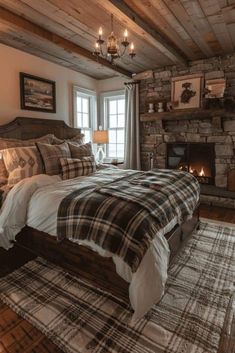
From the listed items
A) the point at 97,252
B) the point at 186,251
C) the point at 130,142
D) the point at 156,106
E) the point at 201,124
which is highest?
the point at 156,106

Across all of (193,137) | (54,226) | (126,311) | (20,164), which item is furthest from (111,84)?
(126,311)

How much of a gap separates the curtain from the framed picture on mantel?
798 millimetres

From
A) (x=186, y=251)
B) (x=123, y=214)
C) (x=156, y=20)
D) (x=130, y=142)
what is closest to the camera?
Result: (x=123, y=214)

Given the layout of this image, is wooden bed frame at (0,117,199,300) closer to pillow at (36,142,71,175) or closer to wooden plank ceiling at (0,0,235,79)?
pillow at (36,142,71,175)

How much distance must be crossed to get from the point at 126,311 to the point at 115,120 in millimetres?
4320

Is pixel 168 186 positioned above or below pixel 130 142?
below

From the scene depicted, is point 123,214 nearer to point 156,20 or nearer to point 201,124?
point 156,20

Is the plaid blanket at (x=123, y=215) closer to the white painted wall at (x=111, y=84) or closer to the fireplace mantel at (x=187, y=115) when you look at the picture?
the fireplace mantel at (x=187, y=115)

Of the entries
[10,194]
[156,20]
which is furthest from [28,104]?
[156,20]

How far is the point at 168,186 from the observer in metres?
2.22

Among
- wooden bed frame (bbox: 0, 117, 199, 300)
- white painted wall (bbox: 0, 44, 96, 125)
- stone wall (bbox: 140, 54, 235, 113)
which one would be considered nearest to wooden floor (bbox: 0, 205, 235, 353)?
wooden bed frame (bbox: 0, 117, 199, 300)

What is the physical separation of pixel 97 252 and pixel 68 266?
48 centimetres

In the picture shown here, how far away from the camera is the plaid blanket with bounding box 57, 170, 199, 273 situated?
1.54 m

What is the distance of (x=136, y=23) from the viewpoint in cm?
255
